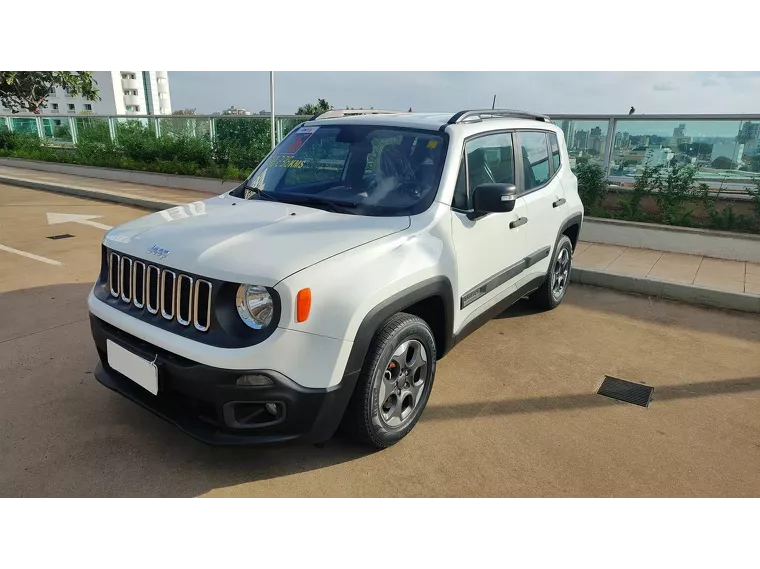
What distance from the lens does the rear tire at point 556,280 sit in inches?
198

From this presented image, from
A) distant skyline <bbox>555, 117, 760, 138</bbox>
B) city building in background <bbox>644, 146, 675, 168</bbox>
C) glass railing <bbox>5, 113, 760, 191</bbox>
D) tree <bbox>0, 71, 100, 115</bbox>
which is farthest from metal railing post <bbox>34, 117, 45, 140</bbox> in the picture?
city building in background <bbox>644, 146, 675, 168</bbox>

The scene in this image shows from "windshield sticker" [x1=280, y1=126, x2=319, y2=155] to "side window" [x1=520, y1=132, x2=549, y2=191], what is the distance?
5.59 feet

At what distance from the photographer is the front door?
11.0 feet

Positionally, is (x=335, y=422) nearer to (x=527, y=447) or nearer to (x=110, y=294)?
(x=527, y=447)

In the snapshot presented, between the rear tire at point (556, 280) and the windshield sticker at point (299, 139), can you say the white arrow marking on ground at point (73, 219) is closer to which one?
the windshield sticker at point (299, 139)

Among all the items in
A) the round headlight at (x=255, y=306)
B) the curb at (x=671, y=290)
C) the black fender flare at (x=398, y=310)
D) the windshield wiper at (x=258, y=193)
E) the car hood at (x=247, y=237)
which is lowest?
the curb at (x=671, y=290)

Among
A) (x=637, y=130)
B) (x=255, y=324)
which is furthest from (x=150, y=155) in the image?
(x=255, y=324)

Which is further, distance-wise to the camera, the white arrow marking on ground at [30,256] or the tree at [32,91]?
the tree at [32,91]

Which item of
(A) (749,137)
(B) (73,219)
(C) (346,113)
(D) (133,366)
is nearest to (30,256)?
(B) (73,219)

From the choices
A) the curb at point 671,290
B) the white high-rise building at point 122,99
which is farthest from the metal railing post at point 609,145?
the white high-rise building at point 122,99

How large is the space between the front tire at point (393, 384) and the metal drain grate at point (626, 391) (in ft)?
4.73

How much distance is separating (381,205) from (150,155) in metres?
13.6

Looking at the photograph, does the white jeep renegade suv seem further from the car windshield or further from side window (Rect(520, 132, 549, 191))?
side window (Rect(520, 132, 549, 191))

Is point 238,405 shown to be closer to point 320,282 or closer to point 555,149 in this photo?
point 320,282
